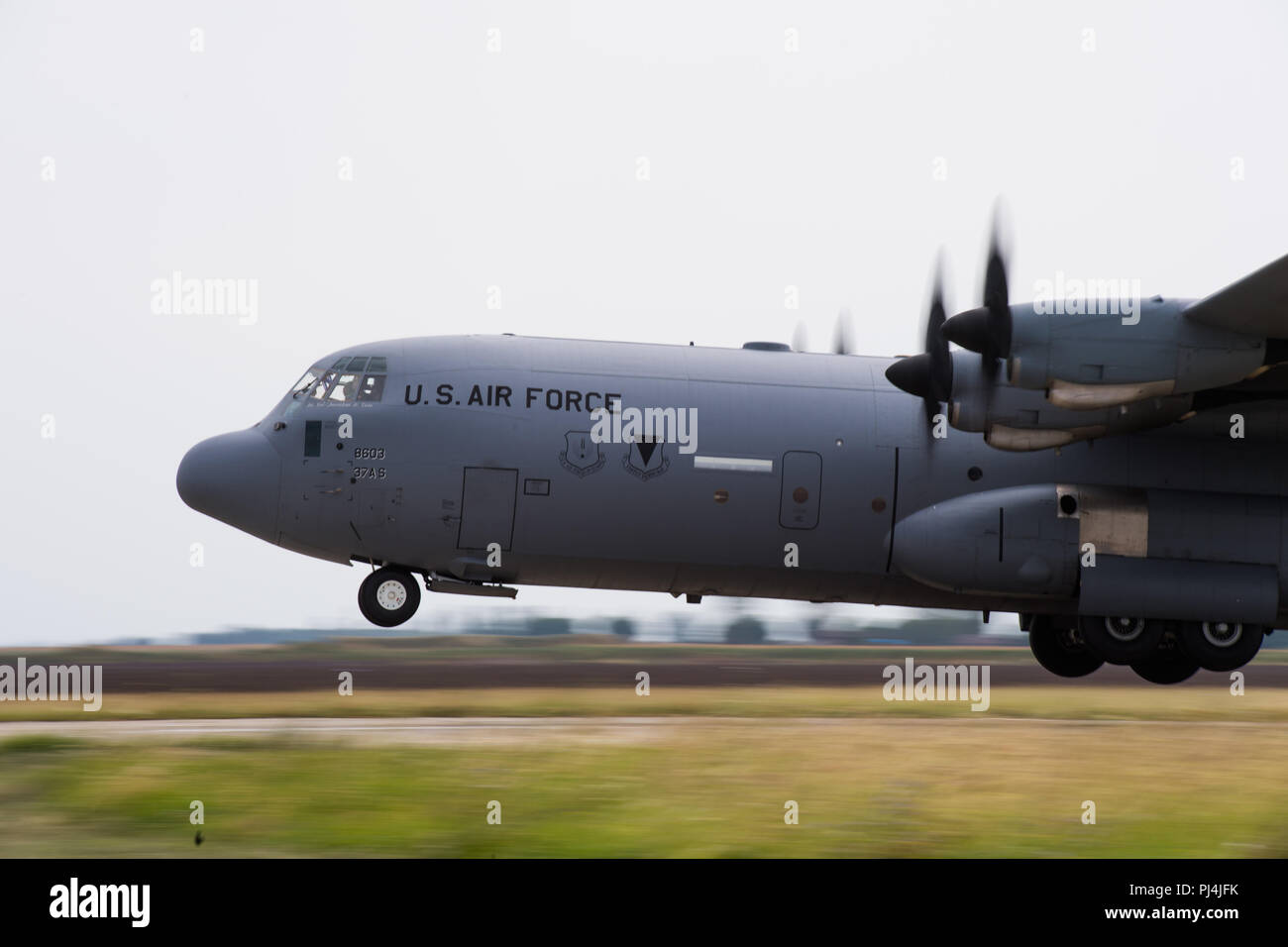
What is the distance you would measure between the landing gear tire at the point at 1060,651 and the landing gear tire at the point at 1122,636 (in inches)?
99.1

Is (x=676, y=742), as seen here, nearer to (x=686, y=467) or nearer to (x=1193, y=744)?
(x=686, y=467)

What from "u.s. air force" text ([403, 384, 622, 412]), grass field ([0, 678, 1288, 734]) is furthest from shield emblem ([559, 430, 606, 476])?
grass field ([0, 678, 1288, 734])

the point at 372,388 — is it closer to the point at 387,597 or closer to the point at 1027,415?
the point at 387,597

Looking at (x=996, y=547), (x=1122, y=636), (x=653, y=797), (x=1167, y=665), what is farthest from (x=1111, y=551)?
(x=653, y=797)

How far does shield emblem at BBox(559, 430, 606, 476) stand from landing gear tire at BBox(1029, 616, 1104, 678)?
7710 mm

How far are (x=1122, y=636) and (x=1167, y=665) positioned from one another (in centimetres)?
297

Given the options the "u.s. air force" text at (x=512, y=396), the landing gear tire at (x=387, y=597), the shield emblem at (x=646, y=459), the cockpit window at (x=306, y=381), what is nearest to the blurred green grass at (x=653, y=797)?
the landing gear tire at (x=387, y=597)

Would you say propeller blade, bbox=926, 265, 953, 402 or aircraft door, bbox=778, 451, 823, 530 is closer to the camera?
propeller blade, bbox=926, 265, 953, 402

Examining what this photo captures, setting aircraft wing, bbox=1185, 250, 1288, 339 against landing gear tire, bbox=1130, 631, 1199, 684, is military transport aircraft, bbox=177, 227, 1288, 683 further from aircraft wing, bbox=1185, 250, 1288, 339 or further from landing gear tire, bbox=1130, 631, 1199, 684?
aircraft wing, bbox=1185, 250, 1288, 339

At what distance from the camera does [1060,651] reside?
2020 cm

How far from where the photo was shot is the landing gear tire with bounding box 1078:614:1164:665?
684 inches

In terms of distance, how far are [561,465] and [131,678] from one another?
11692 millimetres
